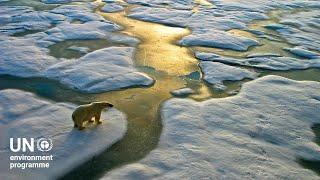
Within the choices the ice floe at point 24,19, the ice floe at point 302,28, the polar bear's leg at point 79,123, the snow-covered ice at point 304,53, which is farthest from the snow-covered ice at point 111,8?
the polar bear's leg at point 79,123

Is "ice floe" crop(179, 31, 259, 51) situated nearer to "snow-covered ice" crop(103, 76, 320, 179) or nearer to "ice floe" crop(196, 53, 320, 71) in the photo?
"ice floe" crop(196, 53, 320, 71)

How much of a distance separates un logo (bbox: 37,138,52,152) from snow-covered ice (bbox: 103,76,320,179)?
87 cm

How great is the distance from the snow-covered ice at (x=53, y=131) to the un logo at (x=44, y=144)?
2.3 inches

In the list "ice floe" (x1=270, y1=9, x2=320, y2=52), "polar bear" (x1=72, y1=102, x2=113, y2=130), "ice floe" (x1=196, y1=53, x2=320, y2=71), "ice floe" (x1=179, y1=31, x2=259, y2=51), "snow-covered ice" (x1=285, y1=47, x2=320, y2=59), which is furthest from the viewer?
"ice floe" (x1=270, y1=9, x2=320, y2=52)

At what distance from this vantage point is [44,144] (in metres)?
4.60

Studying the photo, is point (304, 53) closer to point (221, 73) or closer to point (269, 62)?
point (269, 62)

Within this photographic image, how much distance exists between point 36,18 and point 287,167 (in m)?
7.59

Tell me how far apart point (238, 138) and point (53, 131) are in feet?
7.60

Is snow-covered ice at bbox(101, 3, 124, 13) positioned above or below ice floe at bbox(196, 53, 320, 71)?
below

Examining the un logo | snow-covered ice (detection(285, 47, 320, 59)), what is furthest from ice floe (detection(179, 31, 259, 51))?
the un logo

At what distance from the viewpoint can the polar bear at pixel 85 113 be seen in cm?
483

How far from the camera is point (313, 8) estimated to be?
13.1m

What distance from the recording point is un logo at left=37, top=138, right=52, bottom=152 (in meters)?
4.53

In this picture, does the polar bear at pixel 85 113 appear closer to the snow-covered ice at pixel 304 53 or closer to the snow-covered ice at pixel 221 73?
the snow-covered ice at pixel 221 73
